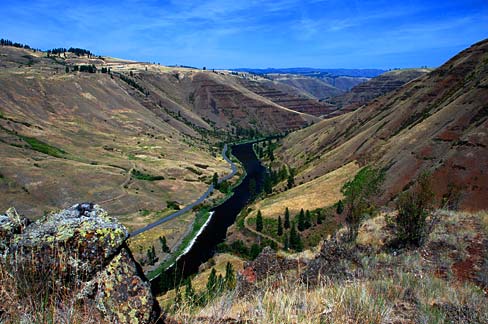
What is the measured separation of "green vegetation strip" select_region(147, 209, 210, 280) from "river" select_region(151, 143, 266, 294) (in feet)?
4.27

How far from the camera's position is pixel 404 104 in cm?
9969

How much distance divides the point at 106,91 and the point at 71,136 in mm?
61716

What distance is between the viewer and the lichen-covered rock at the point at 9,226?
19.2ft

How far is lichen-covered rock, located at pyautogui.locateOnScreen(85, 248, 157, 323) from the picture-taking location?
5641 mm

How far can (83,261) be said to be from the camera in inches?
232

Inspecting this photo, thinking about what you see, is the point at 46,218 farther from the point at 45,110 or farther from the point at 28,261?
the point at 45,110

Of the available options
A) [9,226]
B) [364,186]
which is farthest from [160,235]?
[9,226]

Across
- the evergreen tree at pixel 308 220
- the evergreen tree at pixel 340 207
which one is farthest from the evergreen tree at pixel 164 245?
the evergreen tree at pixel 340 207

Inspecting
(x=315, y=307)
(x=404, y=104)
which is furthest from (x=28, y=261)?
(x=404, y=104)

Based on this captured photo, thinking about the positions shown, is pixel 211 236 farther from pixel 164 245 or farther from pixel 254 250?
pixel 254 250

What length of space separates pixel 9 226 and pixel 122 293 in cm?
232

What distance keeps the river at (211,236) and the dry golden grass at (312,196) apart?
30.8 ft

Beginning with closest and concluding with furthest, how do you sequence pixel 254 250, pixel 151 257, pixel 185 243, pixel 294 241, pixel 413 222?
pixel 413 222 → pixel 254 250 → pixel 294 241 → pixel 151 257 → pixel 185 243

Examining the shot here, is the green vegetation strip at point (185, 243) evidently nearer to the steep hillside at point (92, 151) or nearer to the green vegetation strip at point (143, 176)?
the steep hillside at point (92, 151)
